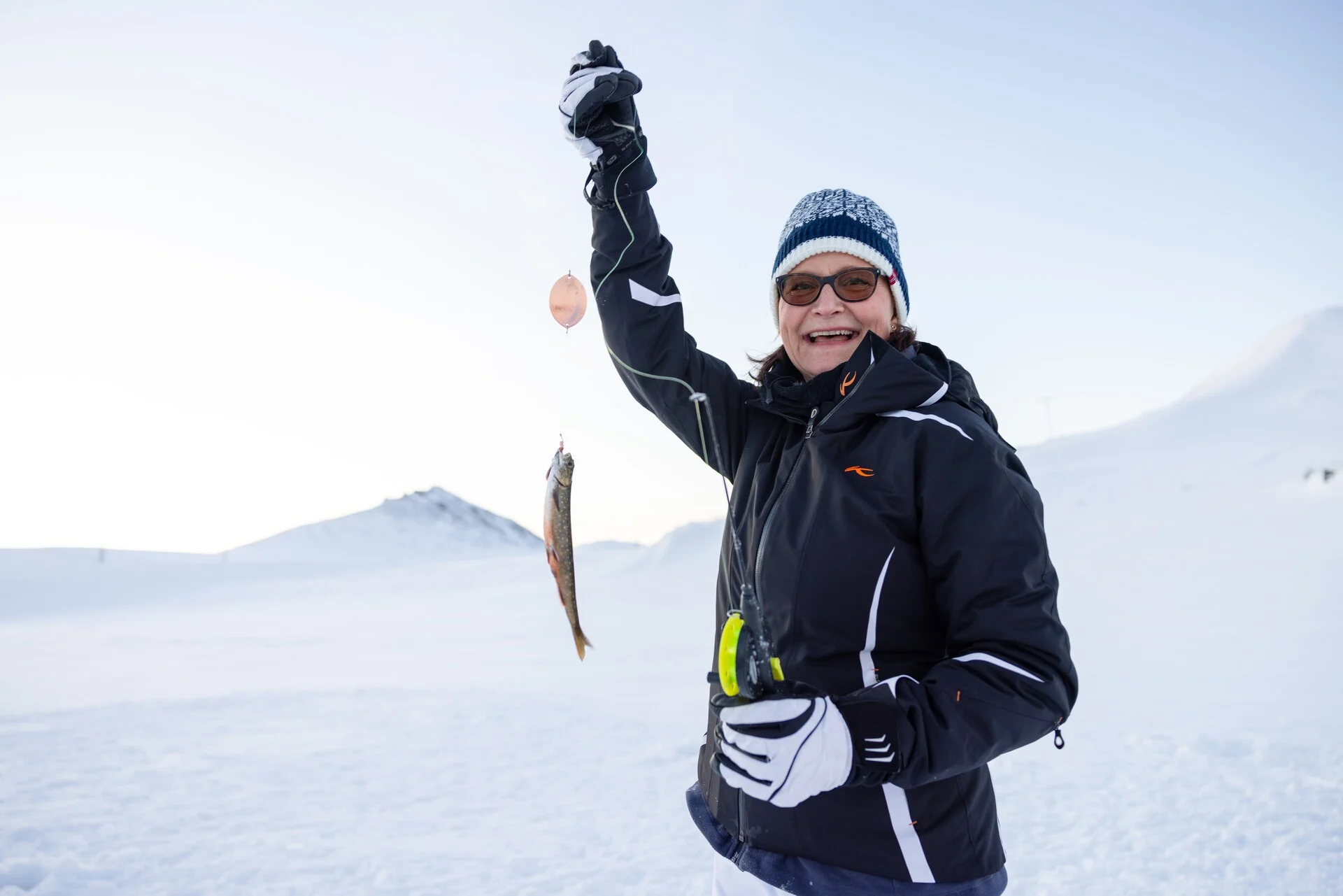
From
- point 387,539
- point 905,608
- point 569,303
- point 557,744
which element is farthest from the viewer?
point 387,539

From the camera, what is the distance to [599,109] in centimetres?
232

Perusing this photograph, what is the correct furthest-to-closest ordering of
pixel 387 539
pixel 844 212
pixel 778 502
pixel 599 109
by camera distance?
1. pixel 387 539
2. pixel 844 212
3. pixel 599 109
4. pixel 778 502

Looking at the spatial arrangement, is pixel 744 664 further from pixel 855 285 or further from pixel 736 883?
pixel 855 285

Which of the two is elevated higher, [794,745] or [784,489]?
[784,489]

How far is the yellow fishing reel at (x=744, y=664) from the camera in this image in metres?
1.64

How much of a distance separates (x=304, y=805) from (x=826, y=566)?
5836mm

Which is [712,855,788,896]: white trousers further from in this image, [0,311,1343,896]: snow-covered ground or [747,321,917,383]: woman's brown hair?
[0,311,1343,896]: snow-covered ground

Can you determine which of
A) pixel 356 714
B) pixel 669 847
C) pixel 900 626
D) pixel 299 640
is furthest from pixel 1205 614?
pixel 299 640

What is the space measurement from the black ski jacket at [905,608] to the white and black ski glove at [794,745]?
47 millimetres

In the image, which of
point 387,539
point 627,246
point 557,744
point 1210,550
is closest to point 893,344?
point 627,246

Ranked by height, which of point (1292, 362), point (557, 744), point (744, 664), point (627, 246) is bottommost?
point (557, 744)

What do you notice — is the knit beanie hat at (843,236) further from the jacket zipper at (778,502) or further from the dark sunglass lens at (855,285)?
the jacket zipper at (778,502)

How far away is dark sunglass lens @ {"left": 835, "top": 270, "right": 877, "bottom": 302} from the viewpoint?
2.36m

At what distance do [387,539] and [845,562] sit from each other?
48088mm
